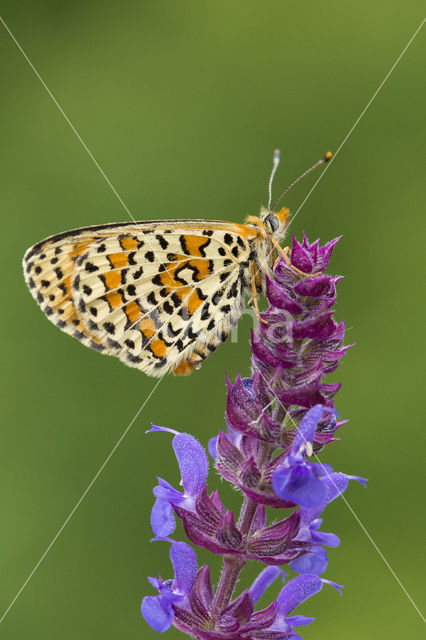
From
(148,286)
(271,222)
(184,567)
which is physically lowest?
(184,567)

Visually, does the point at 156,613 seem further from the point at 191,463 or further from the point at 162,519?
the point at 191,463

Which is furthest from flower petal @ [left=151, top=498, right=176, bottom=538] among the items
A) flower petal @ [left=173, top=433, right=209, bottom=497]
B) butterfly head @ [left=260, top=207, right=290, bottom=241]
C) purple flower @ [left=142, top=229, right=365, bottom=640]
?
butterfly head @ [left=260, top=207, right=290, bottom=241]

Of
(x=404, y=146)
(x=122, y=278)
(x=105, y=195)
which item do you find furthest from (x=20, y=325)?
(x=404, y=146)

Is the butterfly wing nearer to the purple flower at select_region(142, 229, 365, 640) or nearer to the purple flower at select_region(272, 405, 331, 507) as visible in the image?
the purple flower at select_region(142, 229, 365, 640)

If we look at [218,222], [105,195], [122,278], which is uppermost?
[105,195]

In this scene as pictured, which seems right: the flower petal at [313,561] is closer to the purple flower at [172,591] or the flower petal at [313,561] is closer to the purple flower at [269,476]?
the purple flower at [269,476]

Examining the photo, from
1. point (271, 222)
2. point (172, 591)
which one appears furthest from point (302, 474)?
point (271, 222)

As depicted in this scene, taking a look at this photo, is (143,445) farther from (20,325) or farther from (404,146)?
(404,146)
